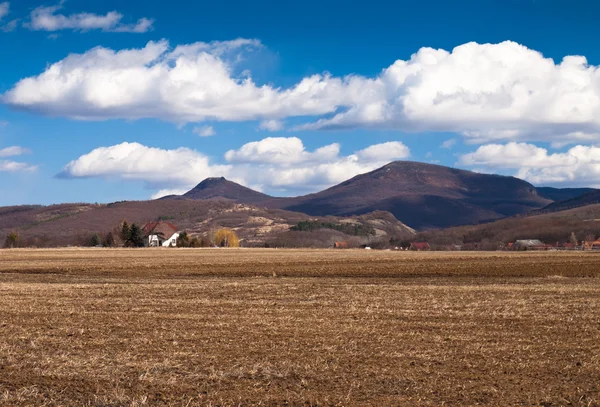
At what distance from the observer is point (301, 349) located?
17.0 m

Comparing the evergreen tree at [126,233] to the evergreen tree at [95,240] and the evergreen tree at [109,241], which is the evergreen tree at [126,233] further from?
the evergreen tree at [95,240]

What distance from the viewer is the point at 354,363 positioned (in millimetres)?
15320

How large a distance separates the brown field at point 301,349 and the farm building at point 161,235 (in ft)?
430

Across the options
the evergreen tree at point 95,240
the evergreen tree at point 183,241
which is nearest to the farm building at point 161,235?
the evergreen tree at point 183,241

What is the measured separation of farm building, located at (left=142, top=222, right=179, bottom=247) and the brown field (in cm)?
13094

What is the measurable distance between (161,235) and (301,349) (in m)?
153

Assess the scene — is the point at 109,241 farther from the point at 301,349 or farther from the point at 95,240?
the point at 301,349

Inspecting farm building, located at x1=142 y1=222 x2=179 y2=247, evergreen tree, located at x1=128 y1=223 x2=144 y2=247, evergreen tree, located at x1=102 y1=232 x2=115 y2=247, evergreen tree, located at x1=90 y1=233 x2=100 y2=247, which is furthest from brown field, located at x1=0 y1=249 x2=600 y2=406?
evergreen tree, located at x1=90 y1=233 x2=100 y2=247

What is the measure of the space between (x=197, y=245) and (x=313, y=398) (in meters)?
138

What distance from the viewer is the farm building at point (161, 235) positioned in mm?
161325

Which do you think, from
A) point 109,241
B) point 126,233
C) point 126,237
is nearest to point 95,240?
point 109,241

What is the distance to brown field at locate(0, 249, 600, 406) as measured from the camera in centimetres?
1280

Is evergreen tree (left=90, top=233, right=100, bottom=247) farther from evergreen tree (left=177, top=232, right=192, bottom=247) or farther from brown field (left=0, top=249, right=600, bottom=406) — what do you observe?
brown field (left=0, top=249, right=600, bottom=406)

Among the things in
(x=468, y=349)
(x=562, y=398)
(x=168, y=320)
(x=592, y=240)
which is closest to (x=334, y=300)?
(x=168, y=320)
